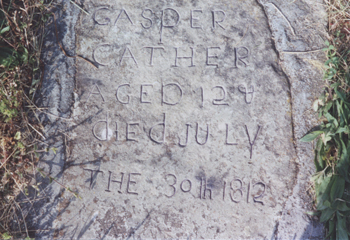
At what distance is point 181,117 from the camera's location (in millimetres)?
2105

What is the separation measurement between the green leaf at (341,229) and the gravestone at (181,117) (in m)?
0.14

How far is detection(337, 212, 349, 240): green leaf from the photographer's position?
1.91 meters

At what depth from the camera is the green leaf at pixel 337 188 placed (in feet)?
6.44

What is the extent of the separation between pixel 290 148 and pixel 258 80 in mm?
578

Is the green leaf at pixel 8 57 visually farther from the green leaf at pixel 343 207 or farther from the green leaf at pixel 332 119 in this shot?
the green leaf at pixel 343 207

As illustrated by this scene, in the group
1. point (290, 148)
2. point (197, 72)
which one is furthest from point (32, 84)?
point (290, 148)

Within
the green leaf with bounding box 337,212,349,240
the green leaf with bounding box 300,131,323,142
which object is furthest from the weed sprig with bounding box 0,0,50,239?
the green leaf with bounding box 337,212,349,240

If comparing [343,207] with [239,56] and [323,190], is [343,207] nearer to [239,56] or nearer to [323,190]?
[323,190]

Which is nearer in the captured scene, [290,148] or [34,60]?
[290,148]

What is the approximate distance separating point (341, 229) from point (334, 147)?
1.94 ft

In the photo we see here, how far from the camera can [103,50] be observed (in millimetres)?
2203

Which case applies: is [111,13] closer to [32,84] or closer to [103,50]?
[103,50]

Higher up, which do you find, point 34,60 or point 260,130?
point 34,60

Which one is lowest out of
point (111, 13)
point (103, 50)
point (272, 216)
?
point (272, 216)
